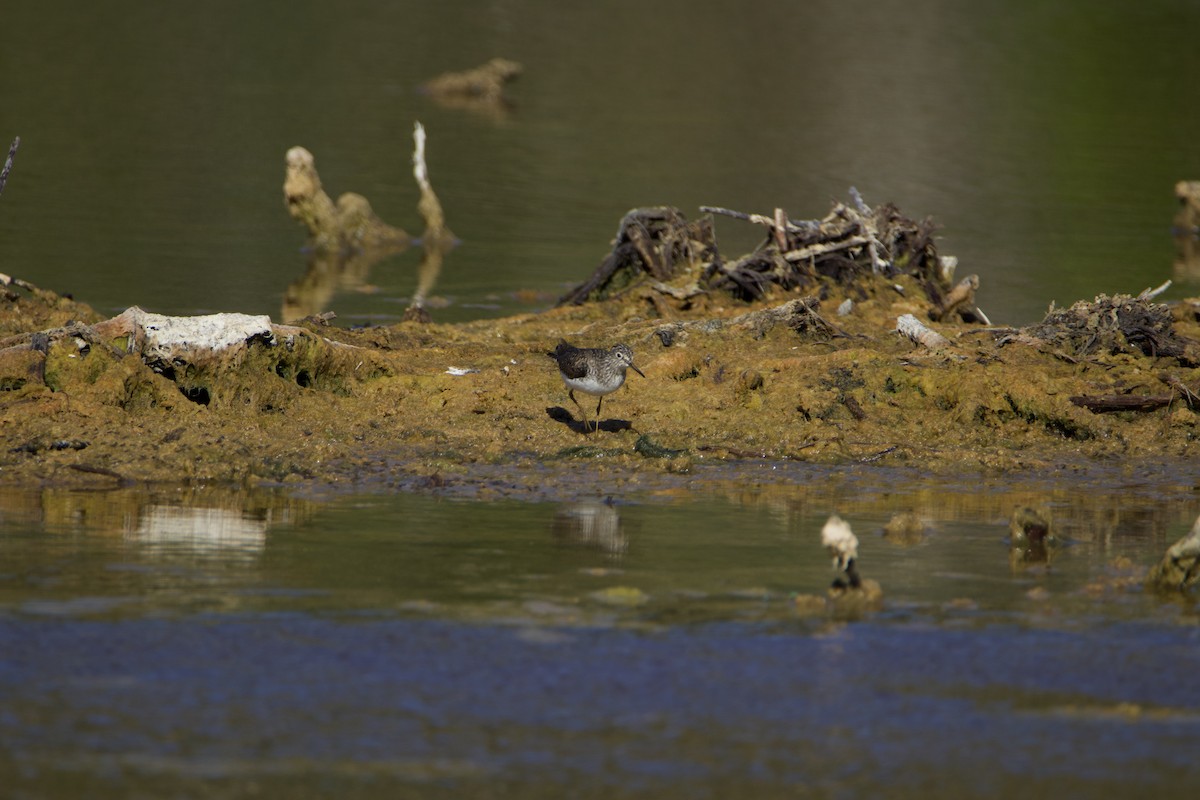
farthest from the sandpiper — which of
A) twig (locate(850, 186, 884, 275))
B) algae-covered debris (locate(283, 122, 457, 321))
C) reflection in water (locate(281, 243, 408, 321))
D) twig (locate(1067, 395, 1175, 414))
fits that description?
algae-covered debris (locate(283, 122, 457, 321))

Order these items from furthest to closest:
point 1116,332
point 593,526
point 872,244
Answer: point 872,244 < point 1116,332 < point 593,526

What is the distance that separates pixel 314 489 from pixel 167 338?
2093 mm

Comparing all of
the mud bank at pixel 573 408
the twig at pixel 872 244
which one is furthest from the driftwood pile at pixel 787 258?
the mud bank at pixel 573 408

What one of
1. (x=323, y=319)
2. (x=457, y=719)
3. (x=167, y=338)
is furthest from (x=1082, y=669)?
(x=323, y=319)

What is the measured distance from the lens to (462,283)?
1939cm

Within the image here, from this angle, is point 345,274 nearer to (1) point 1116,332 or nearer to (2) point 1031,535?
(1) point 1116,332

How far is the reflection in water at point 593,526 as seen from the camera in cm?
859

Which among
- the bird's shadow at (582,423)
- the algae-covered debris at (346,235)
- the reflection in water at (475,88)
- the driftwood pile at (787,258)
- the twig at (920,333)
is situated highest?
the reflection in water at (475,88)

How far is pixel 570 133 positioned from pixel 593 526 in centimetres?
2632

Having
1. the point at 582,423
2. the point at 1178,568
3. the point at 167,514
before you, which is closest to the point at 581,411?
the point at 582,423

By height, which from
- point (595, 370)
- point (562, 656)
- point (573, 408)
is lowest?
point (562, 656)

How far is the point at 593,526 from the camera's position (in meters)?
8.98

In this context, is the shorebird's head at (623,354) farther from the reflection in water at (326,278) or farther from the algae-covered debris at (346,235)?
the algae-covered debris at (346,235)

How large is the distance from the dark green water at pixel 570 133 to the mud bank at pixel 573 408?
4.46 m
